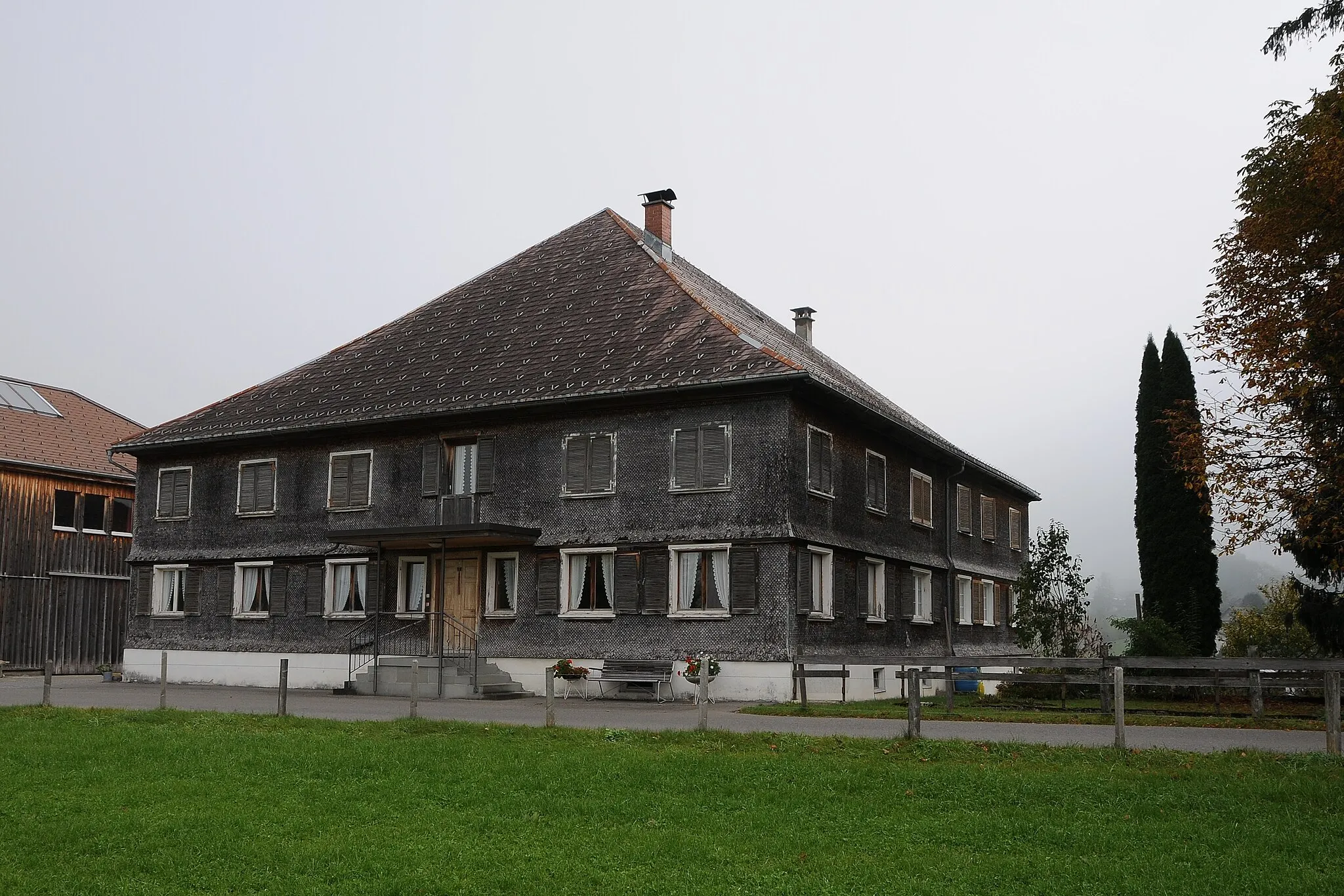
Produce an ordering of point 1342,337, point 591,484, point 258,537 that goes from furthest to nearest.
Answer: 1. point 258,537
2. point 591,484
3. point 1342,337

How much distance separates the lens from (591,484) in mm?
27812

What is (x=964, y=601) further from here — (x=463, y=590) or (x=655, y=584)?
(x=463, y=590)

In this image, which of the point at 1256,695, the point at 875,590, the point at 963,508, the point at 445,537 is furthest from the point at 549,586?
the point at 963,508

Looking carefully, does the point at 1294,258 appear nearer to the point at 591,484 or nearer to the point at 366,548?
the point at 591,484

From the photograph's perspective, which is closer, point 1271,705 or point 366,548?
point 1271,705

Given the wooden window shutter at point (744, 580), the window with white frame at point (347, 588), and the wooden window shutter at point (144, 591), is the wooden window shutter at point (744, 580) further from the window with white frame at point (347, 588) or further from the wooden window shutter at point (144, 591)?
the wooden window shutter at point (144, 591)

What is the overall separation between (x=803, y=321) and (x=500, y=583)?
57.2 ft

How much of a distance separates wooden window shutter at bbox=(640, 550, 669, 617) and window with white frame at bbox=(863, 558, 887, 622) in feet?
18.2

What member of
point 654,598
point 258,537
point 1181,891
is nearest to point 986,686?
point 654,598

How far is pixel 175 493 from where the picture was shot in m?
34.6

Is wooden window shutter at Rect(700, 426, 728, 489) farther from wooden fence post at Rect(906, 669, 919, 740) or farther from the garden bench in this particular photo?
wooden fence post at Rect(906, 669, 919, 740)

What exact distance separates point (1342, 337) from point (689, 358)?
12.5 m

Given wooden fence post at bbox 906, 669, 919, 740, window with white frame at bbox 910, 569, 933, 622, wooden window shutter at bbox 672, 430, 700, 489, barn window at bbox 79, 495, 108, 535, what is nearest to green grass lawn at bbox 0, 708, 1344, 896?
wooden fence post at bbox 906, 669, 919, 740

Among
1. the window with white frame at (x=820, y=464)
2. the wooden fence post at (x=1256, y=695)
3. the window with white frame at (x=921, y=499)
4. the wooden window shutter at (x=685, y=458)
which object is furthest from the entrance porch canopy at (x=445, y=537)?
the wooden fence post at (x=1256, y=695)
